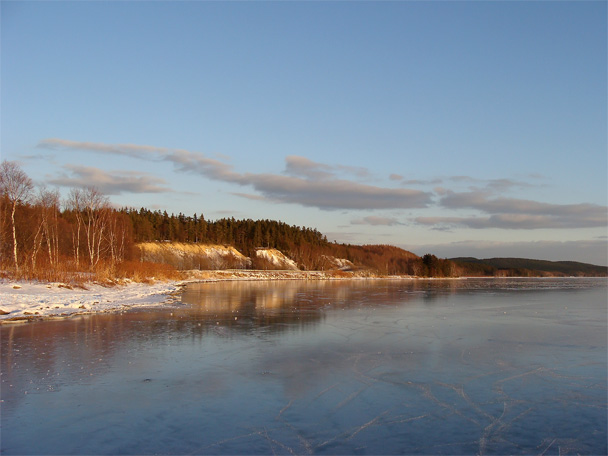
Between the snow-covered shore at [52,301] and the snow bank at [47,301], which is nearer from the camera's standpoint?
the snow-covered shore at [52,301]

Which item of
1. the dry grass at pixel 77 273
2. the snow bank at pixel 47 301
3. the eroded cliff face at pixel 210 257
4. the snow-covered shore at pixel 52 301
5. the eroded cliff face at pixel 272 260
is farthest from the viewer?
the eroded cliff face at pixel 272 260

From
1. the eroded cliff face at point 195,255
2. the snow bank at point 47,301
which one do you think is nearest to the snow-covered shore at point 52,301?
the snow bank at point 47,301

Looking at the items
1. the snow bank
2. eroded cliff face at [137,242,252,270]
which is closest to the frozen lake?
the snow bank

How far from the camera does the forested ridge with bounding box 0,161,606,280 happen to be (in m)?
35.5

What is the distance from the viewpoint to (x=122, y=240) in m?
53.1

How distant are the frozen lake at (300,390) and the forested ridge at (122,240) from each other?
20.4 meters

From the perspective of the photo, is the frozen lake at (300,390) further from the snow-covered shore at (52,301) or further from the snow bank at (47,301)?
the snow bank at (47,301)

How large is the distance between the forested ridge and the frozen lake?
2038 centimetres

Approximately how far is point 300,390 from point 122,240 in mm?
49874

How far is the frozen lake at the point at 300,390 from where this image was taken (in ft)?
18.1

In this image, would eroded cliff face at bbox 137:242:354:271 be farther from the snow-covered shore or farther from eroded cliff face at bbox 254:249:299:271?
the snow-covered shore

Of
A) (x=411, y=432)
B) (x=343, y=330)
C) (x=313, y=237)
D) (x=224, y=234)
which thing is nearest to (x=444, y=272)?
(x=313, y=237)

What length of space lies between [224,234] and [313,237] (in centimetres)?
3498

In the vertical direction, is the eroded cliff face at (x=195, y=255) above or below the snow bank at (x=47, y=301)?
above
